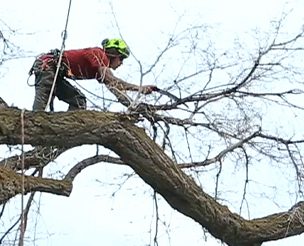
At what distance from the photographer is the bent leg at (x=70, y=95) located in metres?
6.61

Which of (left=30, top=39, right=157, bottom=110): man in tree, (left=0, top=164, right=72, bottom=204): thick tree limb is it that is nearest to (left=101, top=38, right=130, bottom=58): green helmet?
(left=30, top=39, right=157, bottom=110): man in tree

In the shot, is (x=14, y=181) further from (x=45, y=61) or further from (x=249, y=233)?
(x=249, y=233)

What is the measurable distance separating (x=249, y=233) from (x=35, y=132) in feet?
6.93

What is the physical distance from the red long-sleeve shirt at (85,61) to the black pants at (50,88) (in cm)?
21

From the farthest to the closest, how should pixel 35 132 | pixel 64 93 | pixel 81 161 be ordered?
pixel 81 161 < pixel 64 93 < pixel 35 132

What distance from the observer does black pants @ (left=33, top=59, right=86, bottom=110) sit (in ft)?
21.6

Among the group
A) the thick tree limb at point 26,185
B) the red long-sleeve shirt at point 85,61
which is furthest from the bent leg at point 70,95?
the thick tree limb at point 26,185

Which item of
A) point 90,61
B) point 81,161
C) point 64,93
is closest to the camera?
point 90,61

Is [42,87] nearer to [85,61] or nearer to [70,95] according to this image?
[70,95]

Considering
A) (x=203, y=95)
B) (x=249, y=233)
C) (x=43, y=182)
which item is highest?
(x=203, y=95)

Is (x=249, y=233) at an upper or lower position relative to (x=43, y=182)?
lower

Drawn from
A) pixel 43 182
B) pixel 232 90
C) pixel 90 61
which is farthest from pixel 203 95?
pixel 43 182

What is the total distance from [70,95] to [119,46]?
0.62 meters

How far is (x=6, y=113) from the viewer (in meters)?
5.69
